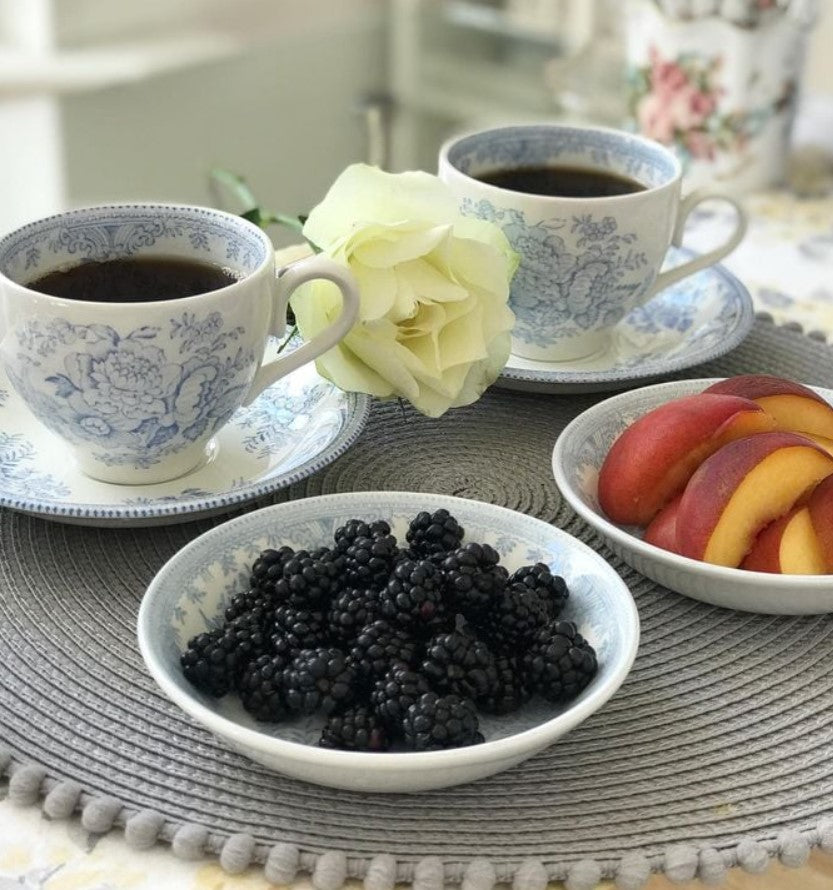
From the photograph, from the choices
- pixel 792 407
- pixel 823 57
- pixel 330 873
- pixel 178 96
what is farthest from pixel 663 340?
pixel 178 96

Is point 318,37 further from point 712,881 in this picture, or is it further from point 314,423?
point 712,881

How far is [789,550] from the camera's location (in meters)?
0.65

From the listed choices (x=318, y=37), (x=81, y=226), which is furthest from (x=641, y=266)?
(x=318, y=37)

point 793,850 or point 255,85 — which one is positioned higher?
point 793,850

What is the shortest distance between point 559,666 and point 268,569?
143mm

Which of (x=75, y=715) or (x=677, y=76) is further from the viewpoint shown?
(x=677, y=76)

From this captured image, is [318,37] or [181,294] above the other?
[181,294]

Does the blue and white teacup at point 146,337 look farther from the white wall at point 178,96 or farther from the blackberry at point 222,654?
the white wall at point 178,96

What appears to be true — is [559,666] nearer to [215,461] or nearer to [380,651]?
[380,651]

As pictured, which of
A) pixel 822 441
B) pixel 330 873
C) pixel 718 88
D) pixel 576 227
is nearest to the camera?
pixel 330 873

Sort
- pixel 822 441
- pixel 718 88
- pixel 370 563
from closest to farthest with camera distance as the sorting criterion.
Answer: pixel 370 563, pixel 822 441, pixel 718 88

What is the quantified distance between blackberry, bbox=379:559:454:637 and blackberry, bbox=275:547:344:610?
0.09ft

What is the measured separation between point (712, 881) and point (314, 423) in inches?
15.1

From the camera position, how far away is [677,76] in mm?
1266
